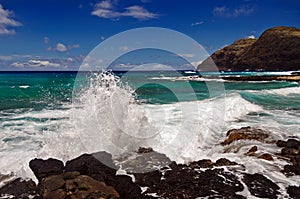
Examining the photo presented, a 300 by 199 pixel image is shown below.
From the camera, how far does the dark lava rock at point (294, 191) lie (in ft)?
17.8

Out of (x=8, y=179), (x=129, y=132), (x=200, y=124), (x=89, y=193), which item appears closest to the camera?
(x=89, y=193)

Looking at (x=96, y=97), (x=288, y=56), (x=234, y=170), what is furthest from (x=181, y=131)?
(x=288, y=56)

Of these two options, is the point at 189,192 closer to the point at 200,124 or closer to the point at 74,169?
the point at 74,169

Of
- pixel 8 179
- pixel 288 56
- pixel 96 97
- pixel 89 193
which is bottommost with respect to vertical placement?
pixel 8 179

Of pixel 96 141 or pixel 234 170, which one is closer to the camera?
pixel 234 170

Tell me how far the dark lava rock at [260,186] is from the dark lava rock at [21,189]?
13.7 ft

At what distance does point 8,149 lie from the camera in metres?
8.62

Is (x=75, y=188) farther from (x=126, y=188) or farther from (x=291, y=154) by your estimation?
(x=291, y=154)

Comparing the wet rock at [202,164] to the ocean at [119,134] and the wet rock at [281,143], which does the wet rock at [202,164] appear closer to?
the ocean at [119,134]

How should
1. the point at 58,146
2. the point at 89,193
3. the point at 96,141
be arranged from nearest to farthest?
1. the point at 89,193
2. the point at 58,146
3. the point at 96,141

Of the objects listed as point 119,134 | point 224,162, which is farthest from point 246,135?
point 119,134

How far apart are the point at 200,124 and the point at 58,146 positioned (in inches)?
246

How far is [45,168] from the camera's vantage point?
594 cm

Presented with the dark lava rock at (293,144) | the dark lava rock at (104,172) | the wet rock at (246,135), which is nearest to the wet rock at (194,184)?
the dark lava rock at (104,172)
